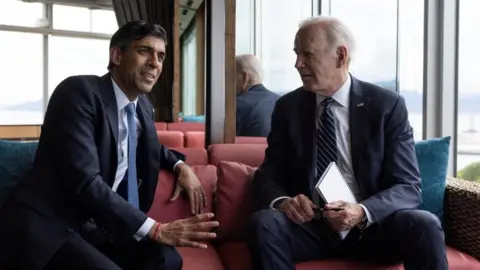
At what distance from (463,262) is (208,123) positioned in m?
1.52

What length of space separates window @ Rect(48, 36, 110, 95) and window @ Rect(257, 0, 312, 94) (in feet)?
18.9

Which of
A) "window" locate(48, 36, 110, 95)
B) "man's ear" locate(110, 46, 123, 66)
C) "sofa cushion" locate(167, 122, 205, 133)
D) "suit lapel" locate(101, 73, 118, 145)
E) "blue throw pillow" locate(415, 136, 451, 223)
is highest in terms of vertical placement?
"window" locate(48, 36, 110, 95)

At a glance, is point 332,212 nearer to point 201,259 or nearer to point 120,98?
point 201,259

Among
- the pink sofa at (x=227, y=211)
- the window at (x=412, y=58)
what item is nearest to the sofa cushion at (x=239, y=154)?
the pink sofa at (x=227, y=211)

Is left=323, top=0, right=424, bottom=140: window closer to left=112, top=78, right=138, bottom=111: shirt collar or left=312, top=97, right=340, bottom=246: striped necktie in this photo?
left=312, top=97, right=340, bottom=246: striped necktie

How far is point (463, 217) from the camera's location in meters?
1.79

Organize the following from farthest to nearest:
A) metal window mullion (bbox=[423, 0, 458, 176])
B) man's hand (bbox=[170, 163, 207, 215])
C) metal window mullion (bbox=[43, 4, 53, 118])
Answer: metal window mullion (bbox=[43, 4, 53, 118]) → metal window mullion (bbox=[423, 0, 458, 176]) → man's hand (bbox=[170, 163, 207, 215])

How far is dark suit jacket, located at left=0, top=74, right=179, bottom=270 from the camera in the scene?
1426mm

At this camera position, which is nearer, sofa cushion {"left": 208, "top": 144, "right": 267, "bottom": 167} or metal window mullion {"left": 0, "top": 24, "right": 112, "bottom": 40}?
sofa cushion {"left": 208, "top": 144, "right": 267, "bottom": 167}

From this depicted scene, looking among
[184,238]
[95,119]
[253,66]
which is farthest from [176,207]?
[253,66]

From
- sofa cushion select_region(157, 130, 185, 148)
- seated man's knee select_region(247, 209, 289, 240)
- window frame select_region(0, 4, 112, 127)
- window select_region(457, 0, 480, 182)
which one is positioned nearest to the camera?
seated man's knee select_region(247, 209, 289, 240)

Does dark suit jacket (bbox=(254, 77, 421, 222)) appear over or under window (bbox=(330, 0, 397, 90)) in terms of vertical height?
under

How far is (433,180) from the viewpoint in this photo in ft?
6.18

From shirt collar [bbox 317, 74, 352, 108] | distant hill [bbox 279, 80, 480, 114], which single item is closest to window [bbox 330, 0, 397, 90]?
distant hill [bbox 279, 80, 480, 114]
